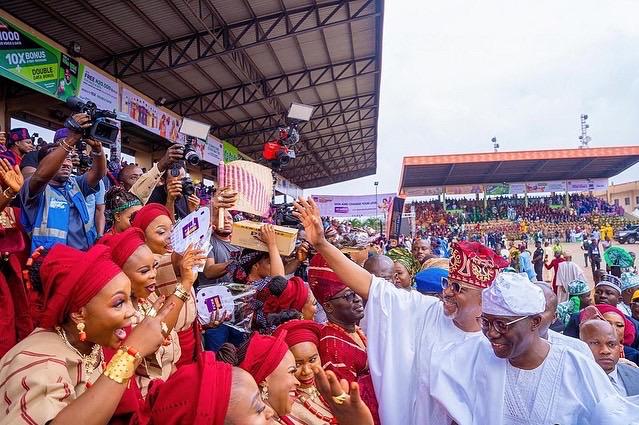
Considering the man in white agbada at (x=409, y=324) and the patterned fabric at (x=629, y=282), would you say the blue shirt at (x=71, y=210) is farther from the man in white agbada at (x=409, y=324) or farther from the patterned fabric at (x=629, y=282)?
the patterned fabric at (x=629, y=282)

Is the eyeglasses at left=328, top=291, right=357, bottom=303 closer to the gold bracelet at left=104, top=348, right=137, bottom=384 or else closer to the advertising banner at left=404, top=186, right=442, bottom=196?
the gold bracelet at left=104, top=348, right=137, bottom=384

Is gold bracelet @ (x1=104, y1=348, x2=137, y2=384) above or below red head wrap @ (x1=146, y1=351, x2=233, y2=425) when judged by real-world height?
above

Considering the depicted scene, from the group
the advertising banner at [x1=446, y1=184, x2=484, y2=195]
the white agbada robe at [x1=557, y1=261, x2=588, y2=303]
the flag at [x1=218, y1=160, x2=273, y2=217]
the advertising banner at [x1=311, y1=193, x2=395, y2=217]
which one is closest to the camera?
the flag at [x1=218, y1=160, x2=273, y2=217]

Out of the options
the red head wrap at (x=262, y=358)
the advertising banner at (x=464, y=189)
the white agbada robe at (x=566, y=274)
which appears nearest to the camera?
the red head wrap at (x=262, y=358)

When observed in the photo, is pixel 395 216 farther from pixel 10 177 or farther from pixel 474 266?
pixel 10 177

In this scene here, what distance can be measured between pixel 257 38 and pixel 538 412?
9.90m

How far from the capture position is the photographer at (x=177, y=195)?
145 inches

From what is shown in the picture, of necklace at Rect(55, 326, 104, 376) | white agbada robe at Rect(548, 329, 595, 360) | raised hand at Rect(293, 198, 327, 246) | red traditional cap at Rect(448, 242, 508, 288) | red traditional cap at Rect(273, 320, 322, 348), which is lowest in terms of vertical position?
white agbada robe at Rect(548, 329, 595, 360)

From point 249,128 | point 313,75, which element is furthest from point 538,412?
point 249,128

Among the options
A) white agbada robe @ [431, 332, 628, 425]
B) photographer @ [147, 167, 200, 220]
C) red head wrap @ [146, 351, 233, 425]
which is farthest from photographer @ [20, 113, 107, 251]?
white agbada robe @ [431, 332, 628, 425]

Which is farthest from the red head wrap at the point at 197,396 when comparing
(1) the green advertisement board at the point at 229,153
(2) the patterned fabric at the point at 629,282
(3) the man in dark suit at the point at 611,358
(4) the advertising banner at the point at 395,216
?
(1) the green advertisement board at the point at 229,153

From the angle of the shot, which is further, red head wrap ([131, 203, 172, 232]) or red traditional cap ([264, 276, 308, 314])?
red traditional cap ([264, 276, 308, 314])

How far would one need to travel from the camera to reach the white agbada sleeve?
2410mm

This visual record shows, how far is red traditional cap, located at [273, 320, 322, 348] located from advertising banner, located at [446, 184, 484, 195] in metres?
31.6
